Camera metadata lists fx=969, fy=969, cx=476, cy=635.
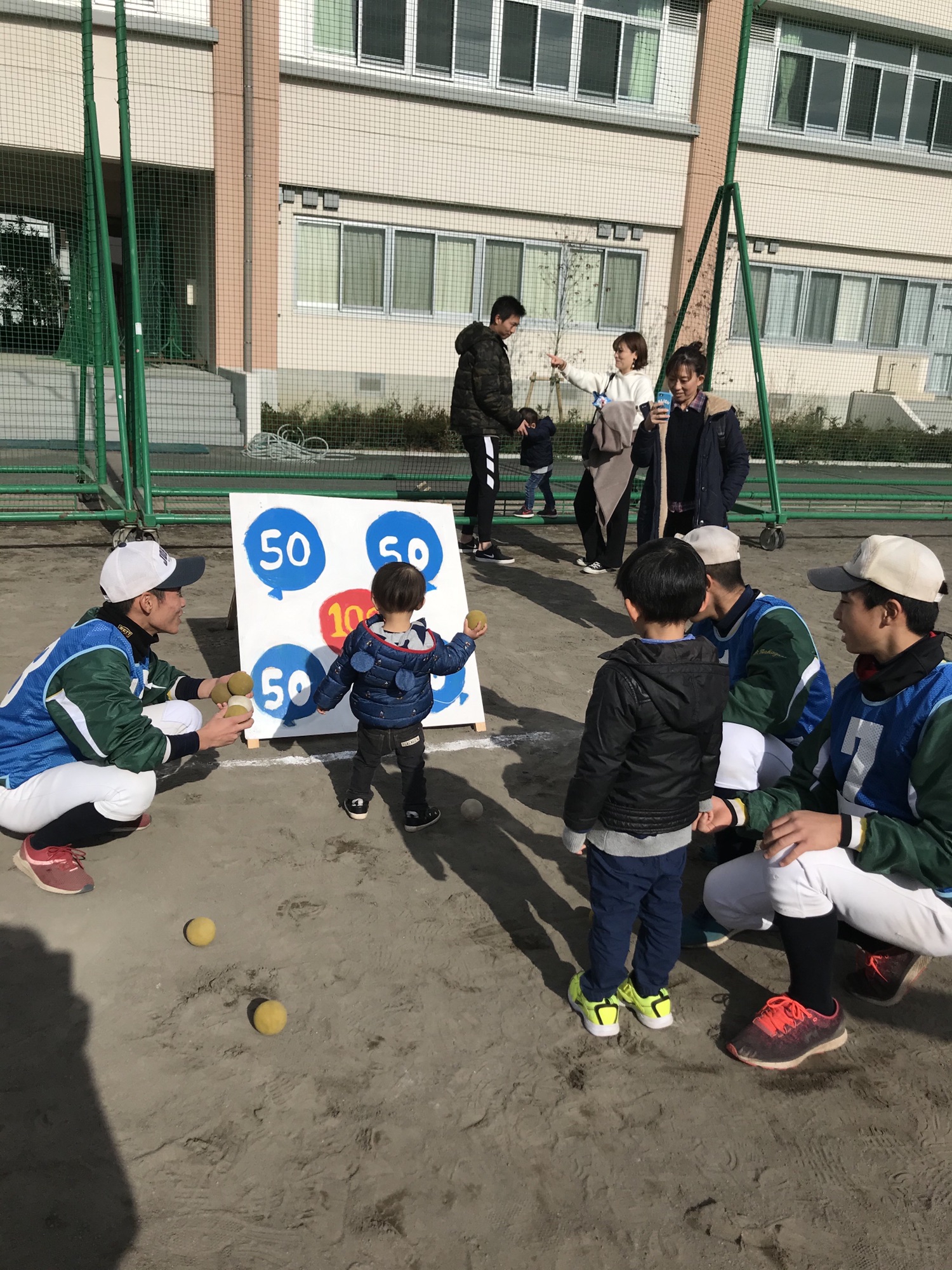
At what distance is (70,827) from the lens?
3.51 meters

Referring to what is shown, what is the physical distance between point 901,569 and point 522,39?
16.4 m

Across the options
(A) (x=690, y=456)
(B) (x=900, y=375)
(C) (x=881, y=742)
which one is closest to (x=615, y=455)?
(A) (x=690, y=456)

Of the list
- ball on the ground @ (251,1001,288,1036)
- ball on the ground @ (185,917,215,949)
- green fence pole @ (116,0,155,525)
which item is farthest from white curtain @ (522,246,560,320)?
ball on the ground @ (251,1001,288,1036)

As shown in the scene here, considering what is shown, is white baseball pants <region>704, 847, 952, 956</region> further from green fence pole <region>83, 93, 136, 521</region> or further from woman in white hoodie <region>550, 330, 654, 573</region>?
green fence pole <region>83, 93, 136, 521</region>

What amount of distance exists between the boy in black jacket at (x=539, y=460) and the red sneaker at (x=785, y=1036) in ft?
24.4

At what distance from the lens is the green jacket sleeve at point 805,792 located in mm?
3096

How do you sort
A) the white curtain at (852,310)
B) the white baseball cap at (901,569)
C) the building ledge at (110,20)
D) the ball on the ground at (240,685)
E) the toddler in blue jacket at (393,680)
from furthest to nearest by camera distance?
the white curtain at (852,310) → the building ledge at (110,20) → the ball on the ground at (240,685) → the toddler in blue jacket at (393,680) → the white baseball cap at (901,569)

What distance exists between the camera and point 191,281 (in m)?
15.1

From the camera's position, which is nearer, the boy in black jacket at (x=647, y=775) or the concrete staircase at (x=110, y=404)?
the boy in black jacket at (x=647, y=775)

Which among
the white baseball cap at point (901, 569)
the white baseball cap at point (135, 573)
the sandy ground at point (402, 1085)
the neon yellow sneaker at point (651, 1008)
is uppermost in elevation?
the white baseball cap at point (901, 569)

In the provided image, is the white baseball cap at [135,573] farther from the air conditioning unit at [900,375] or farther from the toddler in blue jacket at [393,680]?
the air conditioning unit at [900,375]

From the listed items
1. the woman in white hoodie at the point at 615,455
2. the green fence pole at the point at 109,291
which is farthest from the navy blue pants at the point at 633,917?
the green fence pole at the point at 109,291

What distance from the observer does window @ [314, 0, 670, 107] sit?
14906mm

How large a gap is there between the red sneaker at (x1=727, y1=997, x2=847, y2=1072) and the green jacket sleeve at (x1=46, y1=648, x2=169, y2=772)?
2.16 metres
